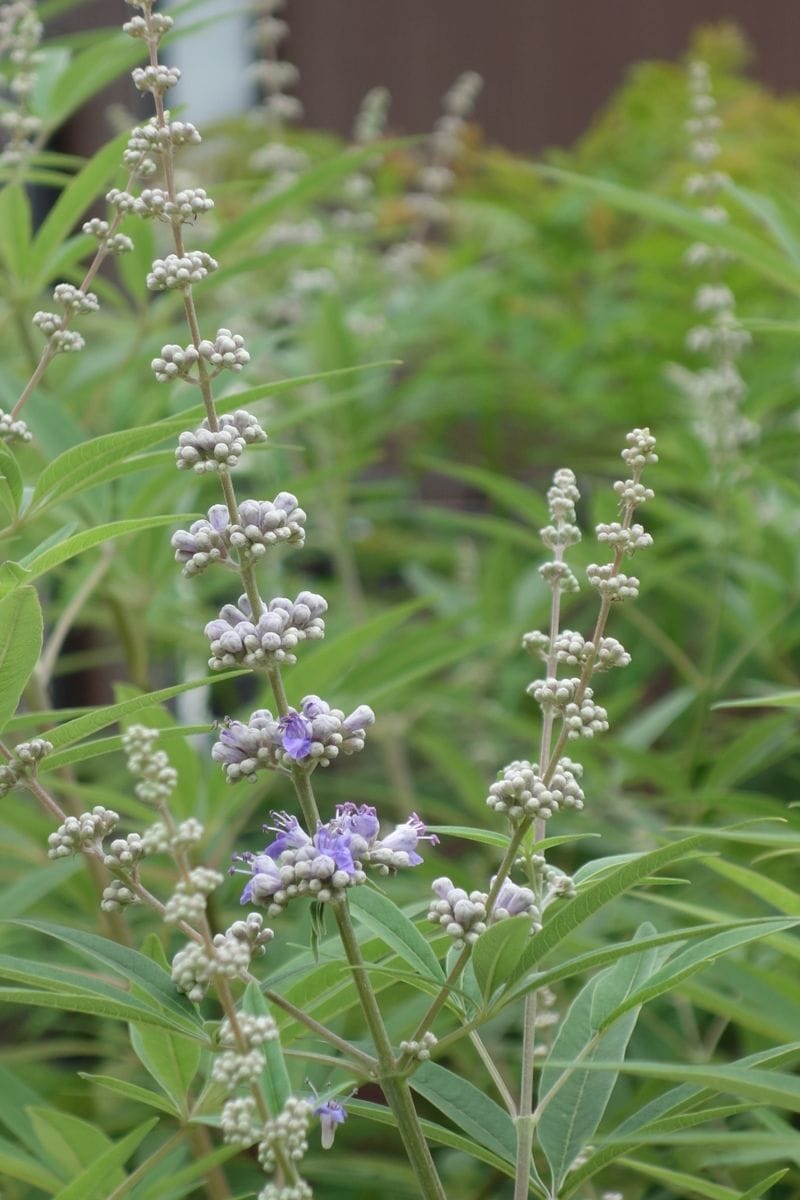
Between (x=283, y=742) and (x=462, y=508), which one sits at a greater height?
(x=462, y=508)

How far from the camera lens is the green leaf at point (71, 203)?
1.81 meters

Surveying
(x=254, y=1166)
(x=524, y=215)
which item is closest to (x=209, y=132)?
(x=524, y=215)

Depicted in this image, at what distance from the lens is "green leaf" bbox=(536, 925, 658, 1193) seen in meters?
1.23

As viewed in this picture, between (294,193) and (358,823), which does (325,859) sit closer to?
(358,823)

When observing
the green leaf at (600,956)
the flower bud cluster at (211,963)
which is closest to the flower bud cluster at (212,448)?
the flower bud cluster at (211,963)

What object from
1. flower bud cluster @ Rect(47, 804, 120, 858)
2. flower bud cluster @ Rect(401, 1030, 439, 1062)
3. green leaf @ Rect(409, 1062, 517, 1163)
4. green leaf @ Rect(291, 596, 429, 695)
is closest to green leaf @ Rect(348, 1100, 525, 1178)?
green leaf @ Rect(409, 1062, 517, 1163)

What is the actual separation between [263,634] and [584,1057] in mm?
485

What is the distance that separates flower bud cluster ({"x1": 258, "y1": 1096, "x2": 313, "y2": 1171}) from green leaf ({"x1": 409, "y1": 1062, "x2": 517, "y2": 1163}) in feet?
0.77

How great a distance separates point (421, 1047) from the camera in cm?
108

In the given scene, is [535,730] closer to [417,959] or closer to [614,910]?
[614,910]

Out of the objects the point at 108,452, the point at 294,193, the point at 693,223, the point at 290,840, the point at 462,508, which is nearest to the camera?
the point at 290,840

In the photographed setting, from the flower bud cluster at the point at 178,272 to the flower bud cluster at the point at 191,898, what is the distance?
476mm

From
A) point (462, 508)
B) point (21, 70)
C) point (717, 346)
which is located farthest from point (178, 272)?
point (462, 508)

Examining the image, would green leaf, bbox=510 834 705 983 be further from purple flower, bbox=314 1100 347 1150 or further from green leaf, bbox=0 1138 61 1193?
green leaf, bbox=0 1138 61 1193
